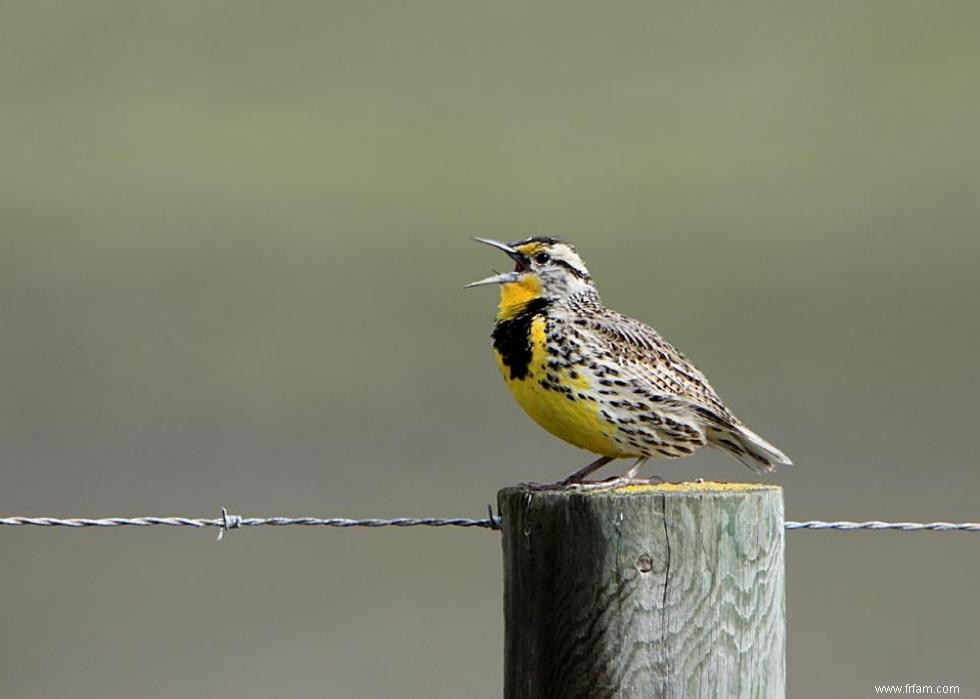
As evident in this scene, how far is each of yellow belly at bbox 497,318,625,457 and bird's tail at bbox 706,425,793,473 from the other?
0.22 meters

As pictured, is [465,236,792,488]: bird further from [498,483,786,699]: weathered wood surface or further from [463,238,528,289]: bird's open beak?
[498,483,786,699]: weathered wood surface

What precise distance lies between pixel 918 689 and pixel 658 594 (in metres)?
5.17

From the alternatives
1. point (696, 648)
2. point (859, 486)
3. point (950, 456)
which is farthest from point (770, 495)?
point (950, 456)

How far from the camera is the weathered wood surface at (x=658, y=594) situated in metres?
3.88

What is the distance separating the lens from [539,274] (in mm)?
5535

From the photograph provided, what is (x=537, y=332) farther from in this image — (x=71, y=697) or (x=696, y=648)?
(x=71, y=697)

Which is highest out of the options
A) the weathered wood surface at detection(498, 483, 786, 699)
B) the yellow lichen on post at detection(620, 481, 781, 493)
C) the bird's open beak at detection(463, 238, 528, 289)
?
the bird's open beak at detection(463, 238, 528, 289)

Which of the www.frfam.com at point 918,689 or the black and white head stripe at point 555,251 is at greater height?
the black and white head stripe at point 555,251

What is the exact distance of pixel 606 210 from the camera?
79.0 feet

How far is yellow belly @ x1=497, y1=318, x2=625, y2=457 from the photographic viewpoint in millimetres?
5008

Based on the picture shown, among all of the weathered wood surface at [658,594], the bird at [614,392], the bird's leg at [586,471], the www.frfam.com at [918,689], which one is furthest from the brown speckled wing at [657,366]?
the www.frfam.com at [918,689]

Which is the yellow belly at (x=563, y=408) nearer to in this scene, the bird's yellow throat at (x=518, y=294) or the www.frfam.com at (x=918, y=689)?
the bird's yellow throat at (x=518, y=294)

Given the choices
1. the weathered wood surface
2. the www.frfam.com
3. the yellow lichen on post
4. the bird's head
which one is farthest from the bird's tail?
the www.frfam.com

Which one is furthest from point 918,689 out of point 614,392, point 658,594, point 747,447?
point 658,594
